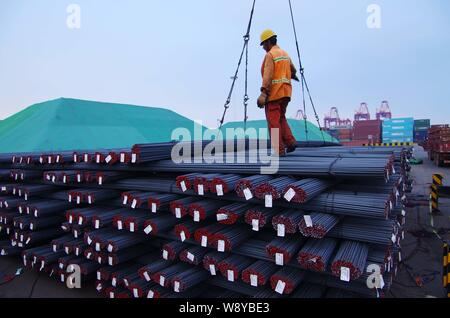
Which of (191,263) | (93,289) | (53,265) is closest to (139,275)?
(191,263)

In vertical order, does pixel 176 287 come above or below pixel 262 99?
below

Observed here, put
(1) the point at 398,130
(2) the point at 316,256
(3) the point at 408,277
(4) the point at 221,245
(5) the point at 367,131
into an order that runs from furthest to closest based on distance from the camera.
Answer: (5) the point at 367,131 → (1) the point at 398,130 → (3) the point at 408,277 → (4) the point at 221,245 → (2) the point at 316,256

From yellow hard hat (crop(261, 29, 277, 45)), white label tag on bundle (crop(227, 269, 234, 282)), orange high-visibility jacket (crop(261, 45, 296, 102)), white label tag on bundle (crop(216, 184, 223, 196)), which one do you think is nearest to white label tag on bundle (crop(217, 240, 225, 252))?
white label tag on bundle (crop(227, 269, 234, 282))

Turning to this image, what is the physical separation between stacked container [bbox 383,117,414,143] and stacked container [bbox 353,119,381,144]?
3.15 feet

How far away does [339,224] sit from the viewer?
3.26 m

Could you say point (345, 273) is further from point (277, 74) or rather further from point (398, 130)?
point (398, 130)

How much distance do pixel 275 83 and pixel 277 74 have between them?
0.13 meters

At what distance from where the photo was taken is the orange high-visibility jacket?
163 inches

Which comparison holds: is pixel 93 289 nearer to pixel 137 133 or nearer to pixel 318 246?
pixel 318 246

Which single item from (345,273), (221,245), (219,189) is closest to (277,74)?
(219,189)

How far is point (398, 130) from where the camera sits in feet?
102

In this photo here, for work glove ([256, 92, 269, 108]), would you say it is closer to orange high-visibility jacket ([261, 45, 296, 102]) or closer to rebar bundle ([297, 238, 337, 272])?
orange high-visibility jacket ([261, 45, 296, 102])

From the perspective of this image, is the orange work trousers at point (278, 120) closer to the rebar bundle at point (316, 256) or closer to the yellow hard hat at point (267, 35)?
the yellow hard hat at point (267, 35)

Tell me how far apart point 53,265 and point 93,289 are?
97 centimetres
